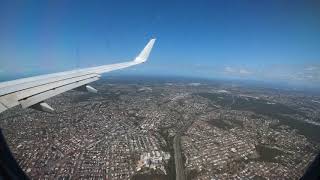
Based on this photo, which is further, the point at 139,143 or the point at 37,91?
the point at 139,143

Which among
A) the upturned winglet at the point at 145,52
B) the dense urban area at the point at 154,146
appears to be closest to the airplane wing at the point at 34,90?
the upturned winglet at the point at 145,52

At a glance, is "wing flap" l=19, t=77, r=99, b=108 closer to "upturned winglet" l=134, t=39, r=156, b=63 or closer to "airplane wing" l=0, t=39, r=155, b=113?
"airplane wing" l=0, t=39, r=155, b=113

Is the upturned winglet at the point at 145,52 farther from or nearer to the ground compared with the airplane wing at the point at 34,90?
farther from the ground

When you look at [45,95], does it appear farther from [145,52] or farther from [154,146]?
[154,146]

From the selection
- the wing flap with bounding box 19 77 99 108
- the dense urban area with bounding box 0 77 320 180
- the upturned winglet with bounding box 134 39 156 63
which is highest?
the upturned winglet with bounding box 134 39 156 63

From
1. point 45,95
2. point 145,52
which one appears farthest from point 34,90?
point 145,52

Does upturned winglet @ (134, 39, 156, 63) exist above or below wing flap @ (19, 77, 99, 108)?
above

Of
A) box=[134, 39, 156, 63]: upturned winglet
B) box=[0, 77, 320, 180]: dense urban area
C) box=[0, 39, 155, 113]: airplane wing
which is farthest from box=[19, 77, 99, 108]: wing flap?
box=[0, 77, 320, 180]: dense urban area

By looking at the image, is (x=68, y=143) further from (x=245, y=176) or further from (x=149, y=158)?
(x=245, y=176)

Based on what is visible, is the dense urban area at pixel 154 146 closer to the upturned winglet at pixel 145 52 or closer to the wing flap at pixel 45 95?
the upturned winglet at pixel 145 52

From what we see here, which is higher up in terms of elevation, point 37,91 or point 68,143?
point 37,91

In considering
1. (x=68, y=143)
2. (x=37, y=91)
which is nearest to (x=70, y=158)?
(x=68, y=143)
